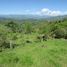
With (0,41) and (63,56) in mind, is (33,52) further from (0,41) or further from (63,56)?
(0,41)

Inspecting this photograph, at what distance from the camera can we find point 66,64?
18.9 metres

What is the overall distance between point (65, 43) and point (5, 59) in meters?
11.7

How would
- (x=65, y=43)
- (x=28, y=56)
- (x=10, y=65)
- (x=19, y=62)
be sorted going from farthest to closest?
(x=65, y=43) < (x=28, y=56) < (x=19, y=62) < (x=10, y=65)

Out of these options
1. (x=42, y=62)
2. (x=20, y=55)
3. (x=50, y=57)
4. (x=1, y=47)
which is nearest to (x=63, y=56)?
(x=50, y=57)

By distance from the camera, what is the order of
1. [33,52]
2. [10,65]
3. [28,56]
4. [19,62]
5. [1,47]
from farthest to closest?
[1,47], [33,52], [28,56], [19,62], [10,65]

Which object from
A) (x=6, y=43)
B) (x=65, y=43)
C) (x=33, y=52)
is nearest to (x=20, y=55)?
(x=33, y=52)

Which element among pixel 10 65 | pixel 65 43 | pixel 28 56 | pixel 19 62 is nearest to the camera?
pixel 10 65

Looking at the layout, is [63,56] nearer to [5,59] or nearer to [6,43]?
[5,59]

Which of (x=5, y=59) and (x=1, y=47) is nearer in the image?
(x=5, y=59)

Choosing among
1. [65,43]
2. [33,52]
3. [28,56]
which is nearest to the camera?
[28,56]

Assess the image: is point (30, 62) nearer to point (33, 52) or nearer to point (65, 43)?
point (33, 52)

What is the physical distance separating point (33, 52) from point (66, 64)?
482cm

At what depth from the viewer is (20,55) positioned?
20438 mm

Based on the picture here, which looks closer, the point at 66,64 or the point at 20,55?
the point at 66,64
